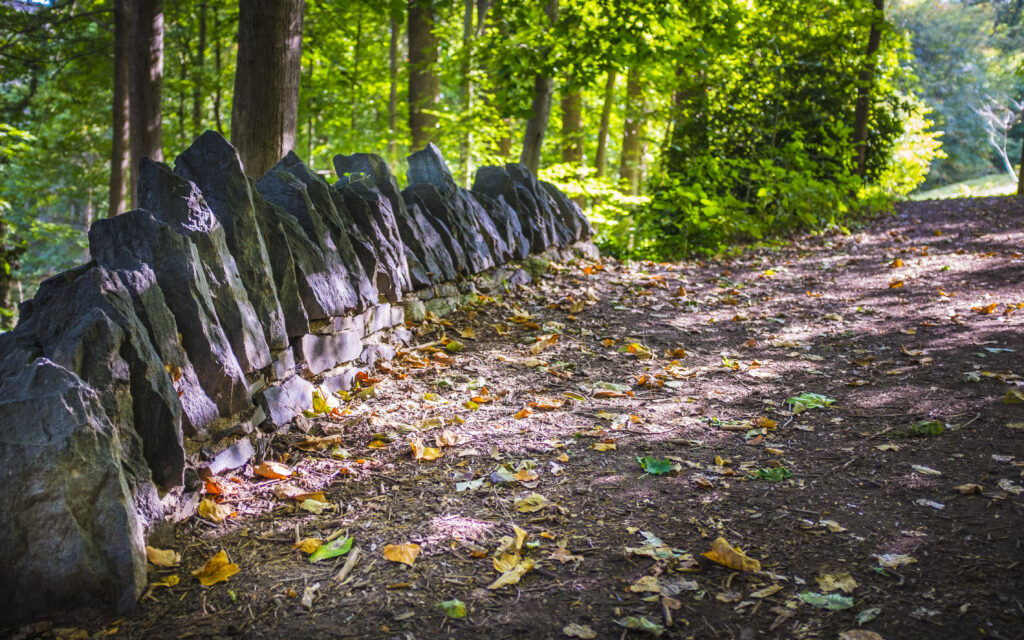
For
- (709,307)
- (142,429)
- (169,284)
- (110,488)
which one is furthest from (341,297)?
(709,307)

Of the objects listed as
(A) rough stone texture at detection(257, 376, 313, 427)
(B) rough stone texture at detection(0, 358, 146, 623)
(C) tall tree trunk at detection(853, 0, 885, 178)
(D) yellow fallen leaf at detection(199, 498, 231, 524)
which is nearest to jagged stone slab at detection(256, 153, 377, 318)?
(A) rough stone texture at detection(257, 376, 313, 427)

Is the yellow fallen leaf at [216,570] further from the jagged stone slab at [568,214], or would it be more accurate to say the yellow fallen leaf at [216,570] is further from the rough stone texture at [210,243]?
the jagged stone slab at [568,214]

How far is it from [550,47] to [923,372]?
5474 mm

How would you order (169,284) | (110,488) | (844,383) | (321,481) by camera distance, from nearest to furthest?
1. (110,488)
2. (169,284)
3. (321,481)
4. (844,383)

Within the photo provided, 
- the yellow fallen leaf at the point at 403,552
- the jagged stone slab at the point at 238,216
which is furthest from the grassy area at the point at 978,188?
the yellow fallen leaf at the point at 403,552

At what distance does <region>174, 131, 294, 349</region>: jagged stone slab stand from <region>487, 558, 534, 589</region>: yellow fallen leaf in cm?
158

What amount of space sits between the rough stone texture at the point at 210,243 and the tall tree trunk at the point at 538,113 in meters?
5.76

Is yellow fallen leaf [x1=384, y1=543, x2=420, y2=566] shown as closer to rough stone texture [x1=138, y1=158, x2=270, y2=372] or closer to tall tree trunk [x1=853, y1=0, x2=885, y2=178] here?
rough stone texture [x1=138, y1=158, x2=270, y2=372]

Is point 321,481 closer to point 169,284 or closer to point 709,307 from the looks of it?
point 169,284

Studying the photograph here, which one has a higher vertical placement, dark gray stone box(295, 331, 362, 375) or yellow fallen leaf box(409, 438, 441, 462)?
dark gray stone box(295, 331, 362, 375)

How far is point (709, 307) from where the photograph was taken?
6.18 meters

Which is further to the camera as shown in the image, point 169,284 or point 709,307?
point 709,307

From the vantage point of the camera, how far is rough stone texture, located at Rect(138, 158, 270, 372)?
2775mm

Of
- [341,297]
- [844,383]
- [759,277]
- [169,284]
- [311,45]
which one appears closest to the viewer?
[169,284]
